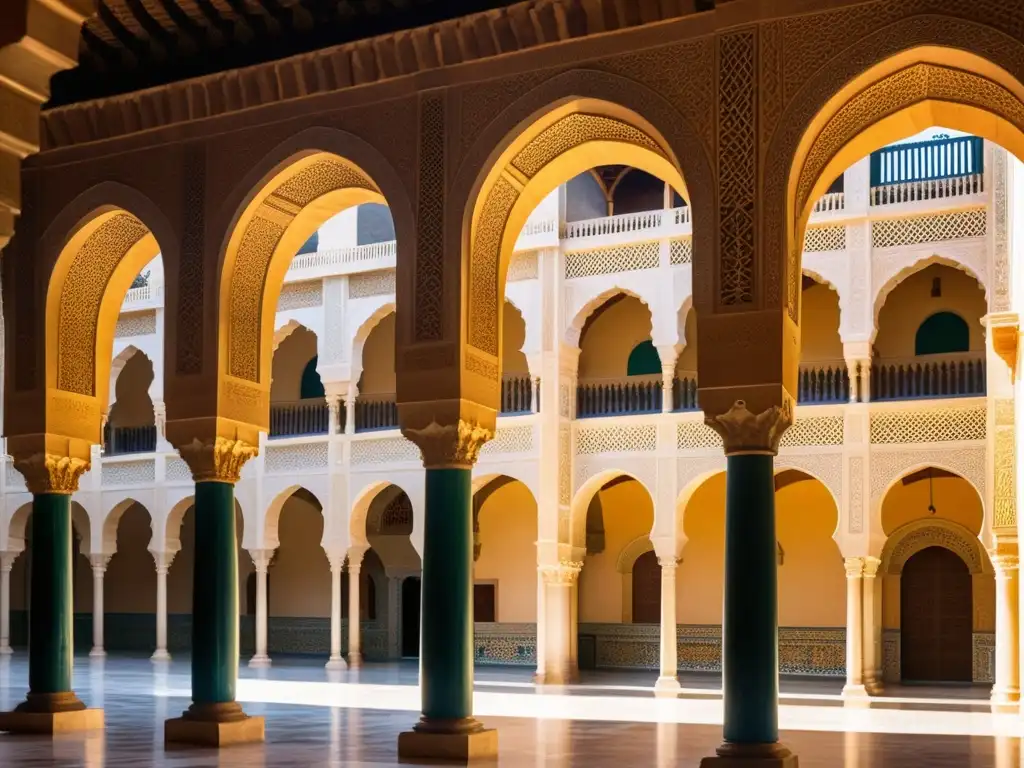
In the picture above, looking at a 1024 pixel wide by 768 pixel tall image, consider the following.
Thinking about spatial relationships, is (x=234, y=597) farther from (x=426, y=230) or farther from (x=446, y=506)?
(x=426, y=230)

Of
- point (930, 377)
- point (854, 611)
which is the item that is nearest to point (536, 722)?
point (854, 611)

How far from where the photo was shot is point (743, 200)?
7.92m

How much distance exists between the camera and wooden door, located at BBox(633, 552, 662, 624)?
2216cm

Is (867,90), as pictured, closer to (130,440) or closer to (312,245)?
(312,245)

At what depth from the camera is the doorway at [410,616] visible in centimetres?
2395

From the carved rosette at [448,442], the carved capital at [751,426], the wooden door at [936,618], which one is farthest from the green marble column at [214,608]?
the wooden door at [936,618]

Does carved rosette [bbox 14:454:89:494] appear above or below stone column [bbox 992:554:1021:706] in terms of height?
above

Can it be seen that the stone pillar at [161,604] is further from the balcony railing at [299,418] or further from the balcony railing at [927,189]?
the balcony railing at [927,189]

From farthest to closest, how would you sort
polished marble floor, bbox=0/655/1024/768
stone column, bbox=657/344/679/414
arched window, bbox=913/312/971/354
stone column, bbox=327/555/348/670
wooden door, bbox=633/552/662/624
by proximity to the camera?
wooden door, bbox=633/552/662/624 < stone column, bbox=327/555/348/670 < arched window, bbox=913/312/971/354 < stone column, bbox=657/344/679/414 < polished marble floor, bbox=0/655/1024/768

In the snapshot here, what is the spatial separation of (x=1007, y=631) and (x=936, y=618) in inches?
193

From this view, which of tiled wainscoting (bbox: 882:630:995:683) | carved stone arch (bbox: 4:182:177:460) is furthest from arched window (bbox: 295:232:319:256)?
carved stone arch (bbox: 4:182:177:460)

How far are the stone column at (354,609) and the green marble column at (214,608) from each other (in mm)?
11741

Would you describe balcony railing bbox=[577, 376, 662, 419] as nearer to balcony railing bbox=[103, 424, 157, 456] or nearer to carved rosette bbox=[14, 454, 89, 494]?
balcony railing bbox=[103, 424, 157, 456]

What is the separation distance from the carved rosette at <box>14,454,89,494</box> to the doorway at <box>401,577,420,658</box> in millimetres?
13685
